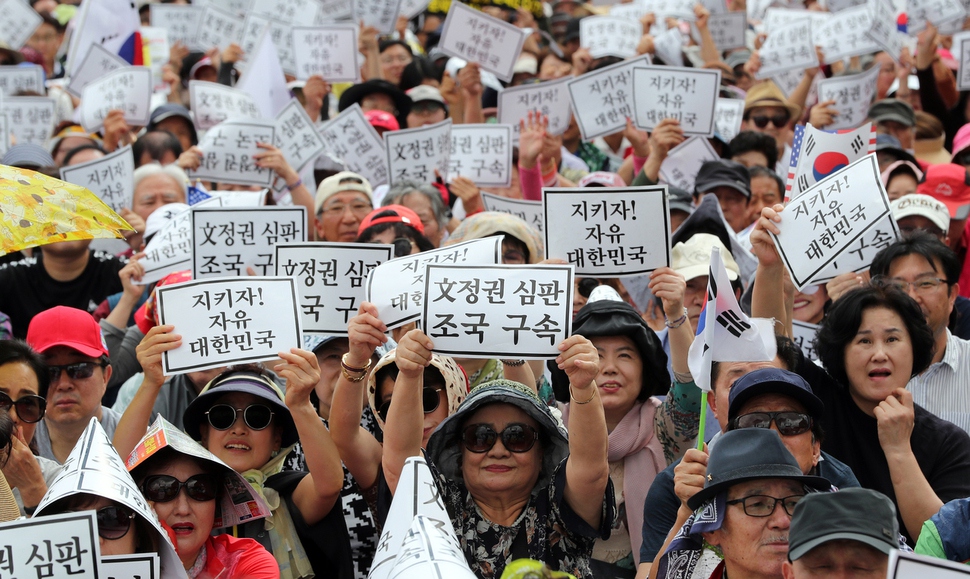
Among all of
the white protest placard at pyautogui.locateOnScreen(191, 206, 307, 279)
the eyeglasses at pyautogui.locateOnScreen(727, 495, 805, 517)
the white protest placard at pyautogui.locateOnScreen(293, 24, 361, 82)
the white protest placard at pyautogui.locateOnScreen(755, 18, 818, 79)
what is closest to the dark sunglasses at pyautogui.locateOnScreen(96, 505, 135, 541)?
the eyeglasses at pyautogui.locateOnScreen(727, 495, 805, 517)

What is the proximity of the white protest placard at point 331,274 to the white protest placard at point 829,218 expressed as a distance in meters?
1.82

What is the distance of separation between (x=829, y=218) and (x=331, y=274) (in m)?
2.28

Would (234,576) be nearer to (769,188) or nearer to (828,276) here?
(828,276)

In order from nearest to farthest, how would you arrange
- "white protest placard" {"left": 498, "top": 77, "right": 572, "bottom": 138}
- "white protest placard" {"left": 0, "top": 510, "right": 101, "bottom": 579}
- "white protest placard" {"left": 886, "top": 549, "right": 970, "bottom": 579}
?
"white protest placard" {"left": 886, "top": 549, "right": 970, "bottom": 579} → "white protest placard" {"left": 0, "top": 510, "right": 101, "bottom": 579} → "white protest placard" {"left": 498, "top": 77, "right": 572, "bottom": 138}

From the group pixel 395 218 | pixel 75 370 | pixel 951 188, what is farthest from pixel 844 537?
pixel 951 188

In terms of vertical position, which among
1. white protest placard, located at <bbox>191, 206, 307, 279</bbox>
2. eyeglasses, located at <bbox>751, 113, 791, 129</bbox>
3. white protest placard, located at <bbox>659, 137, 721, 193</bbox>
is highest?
eyeglasses, located at <bbox>751, 113, 791, 129</bbox>

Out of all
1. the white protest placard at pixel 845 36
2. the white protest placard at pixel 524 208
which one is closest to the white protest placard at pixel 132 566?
the white protest placard at pixel 524 208

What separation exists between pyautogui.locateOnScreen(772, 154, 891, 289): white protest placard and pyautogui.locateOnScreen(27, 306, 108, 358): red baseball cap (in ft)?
10.2

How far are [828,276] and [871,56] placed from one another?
7.88 m

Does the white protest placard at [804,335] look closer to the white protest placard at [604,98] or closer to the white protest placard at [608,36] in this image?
the white protest placard at [604,98]

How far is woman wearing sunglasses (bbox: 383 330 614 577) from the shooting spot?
454cm

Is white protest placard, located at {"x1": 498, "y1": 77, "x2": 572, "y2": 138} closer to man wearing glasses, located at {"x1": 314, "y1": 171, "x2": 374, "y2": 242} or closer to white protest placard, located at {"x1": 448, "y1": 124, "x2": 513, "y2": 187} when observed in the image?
white protest placard, located at {"x1": 448, "y1": 124, "x2": 513, "y2": 187}

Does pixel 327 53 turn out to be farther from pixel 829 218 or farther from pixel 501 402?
pixel 501 402

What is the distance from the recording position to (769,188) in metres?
8.57
